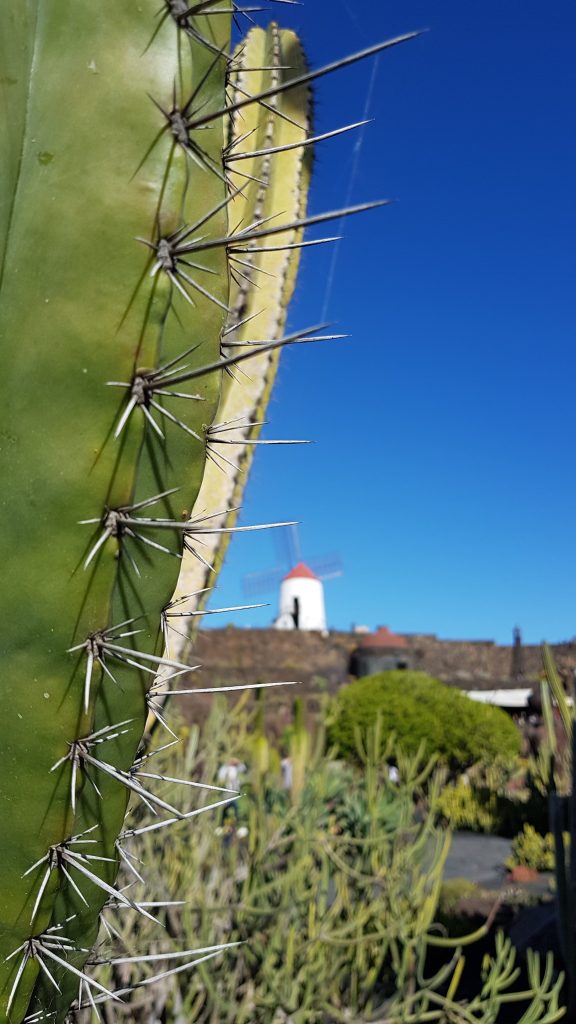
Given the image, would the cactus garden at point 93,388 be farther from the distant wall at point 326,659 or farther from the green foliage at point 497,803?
the distant wall at point 326,659

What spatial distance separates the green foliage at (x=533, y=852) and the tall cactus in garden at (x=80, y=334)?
8713 millimetres

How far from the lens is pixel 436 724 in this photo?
44.1ft

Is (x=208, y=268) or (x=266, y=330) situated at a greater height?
(x=266, y=330)

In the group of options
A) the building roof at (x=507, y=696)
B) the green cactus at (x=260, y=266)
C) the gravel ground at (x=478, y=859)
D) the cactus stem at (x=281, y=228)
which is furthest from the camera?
the building roof at (x=507, y=696)

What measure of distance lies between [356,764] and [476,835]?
257cm

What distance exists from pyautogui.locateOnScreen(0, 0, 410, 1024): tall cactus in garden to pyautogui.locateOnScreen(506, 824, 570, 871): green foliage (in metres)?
8.71

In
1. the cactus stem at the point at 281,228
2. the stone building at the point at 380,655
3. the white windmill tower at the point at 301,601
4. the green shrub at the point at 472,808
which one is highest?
the white windmill tower at the point at 301,601

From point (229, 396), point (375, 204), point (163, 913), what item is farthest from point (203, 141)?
point (163, 913)

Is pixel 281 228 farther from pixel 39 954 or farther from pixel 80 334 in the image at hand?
pixel 39 954

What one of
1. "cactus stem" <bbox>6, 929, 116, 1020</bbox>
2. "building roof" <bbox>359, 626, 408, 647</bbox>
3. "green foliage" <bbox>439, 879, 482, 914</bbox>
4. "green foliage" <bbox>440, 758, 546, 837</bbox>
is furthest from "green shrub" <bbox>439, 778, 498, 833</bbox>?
"cactus stem" <bbox>6, 929, 116, 1020</bbox>

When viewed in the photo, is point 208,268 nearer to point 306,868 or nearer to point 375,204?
point 375,204

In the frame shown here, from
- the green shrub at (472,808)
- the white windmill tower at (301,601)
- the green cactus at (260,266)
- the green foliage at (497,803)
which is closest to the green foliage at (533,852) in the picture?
the green foliage at (497,803)

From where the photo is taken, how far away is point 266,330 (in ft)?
7.55

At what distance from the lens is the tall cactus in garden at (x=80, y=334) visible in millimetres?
856
